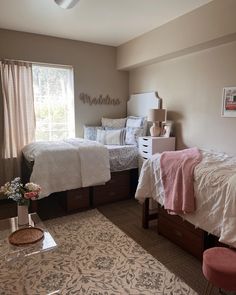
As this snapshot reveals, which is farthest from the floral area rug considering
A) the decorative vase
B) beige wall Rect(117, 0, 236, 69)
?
beige wall Rect(117, 0, 236, 69)

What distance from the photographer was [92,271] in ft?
6.56

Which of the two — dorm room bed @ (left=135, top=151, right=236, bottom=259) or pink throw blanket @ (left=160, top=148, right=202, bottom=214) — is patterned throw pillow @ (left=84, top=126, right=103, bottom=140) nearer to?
dorm room bed @ (left=135, top=151, right=236, bottom=259)

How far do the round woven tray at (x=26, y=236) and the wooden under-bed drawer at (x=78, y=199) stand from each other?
1238mm

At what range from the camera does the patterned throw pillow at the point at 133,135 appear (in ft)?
12.2

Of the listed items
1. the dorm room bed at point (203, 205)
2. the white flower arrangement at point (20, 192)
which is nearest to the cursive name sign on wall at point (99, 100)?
the dorm room bed at point (203, 205)

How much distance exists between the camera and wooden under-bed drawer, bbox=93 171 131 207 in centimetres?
343

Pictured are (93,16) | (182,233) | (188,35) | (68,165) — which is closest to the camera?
(182,233)

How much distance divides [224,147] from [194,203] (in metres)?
1.11

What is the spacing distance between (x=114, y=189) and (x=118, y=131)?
96cm

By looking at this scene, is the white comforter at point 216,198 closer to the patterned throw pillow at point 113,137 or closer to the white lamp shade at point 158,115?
the white lamp shade at point 158,115

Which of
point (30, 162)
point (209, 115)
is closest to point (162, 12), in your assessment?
point (209, 115)

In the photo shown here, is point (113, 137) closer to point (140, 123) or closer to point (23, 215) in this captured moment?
point (140, 123)

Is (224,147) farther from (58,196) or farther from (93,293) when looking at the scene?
(58,196)

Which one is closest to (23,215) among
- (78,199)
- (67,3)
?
(78,199)
